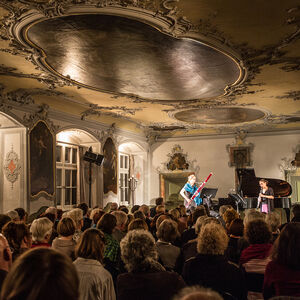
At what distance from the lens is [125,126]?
15508mm

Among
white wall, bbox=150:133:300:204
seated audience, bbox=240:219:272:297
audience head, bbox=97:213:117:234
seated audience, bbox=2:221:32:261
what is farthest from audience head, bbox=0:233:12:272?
white wall, bbox=150:133:300:204

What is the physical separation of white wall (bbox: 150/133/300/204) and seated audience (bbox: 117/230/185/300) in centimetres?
1388

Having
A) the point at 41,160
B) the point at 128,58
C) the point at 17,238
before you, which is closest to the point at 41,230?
the point at 17,238

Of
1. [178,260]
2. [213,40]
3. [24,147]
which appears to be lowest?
[178,260]

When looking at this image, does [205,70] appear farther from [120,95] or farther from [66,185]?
[66,185]

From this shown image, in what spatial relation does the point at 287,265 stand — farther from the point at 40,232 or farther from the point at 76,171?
the point at 76,171

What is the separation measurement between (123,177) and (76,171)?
3.48 meters

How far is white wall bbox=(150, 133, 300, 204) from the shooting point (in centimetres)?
1581

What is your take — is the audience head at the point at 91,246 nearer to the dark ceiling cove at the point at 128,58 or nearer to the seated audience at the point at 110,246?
the seated audience at the point at 110,246

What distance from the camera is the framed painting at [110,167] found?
1422 cm

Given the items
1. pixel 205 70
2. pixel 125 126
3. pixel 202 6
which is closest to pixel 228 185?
pixel 125 126

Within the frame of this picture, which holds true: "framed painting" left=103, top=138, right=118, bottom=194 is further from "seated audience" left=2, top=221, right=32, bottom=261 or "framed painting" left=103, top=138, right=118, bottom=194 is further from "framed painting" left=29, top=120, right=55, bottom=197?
"seated audience" left=2, top=221, right=32, bottom=261

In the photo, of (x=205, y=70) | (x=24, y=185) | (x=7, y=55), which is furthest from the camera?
(x=24, y=185)

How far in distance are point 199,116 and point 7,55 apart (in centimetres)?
835
